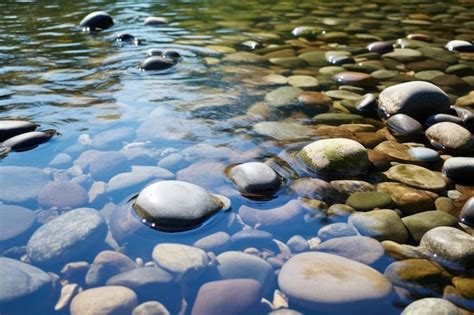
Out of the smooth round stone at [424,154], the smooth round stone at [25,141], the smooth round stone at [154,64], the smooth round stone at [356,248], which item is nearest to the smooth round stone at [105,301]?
the smooth round stone at [356,248]

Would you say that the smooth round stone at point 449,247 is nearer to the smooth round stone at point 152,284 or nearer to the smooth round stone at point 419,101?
the smooth round stone at point 152,284

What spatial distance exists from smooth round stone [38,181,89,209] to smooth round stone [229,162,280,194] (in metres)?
0.84

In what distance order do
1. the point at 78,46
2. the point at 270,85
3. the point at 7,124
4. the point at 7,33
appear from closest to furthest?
1. the point at 7,124
2. the point at 270,85
3. the point at 78,46
4. the point at 7,33

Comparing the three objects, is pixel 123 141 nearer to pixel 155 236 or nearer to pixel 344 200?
pixel 155 236

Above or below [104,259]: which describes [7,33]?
above

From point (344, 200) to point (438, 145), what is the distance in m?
1.09

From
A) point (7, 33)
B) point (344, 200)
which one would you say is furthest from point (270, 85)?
point (7, 33)

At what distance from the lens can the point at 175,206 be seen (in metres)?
2.35

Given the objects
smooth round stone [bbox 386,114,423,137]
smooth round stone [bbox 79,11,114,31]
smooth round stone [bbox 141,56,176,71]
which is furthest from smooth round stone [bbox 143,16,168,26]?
smooth round stone [bbox 386,114,423,137]

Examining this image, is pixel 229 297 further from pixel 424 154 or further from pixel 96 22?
pixel 96 22

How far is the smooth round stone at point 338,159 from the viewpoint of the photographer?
285cm

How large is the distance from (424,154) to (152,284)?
1.97 metres

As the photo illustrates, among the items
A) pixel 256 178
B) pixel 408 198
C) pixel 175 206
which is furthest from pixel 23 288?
pixel 408 198

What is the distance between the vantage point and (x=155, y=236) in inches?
89.6
